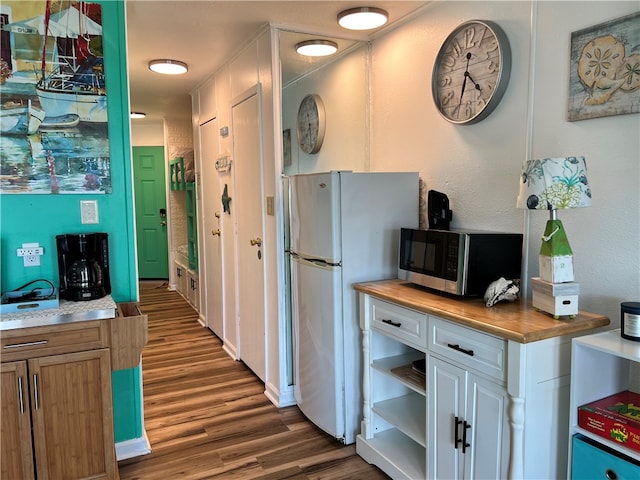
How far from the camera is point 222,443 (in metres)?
2.64

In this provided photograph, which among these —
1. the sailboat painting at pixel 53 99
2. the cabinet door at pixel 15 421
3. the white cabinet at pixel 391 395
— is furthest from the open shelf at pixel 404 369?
the sailboat painting at pixel 53 99

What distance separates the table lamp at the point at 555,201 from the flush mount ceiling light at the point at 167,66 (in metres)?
2.94

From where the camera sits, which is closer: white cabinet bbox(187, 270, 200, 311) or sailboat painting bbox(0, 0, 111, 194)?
sailboat painting bbox(0, 0, 111, 194)

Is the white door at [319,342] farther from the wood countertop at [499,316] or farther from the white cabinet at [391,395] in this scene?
the wood countertop at [499,316]

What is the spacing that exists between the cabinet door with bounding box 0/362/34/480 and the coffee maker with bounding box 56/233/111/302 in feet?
1.38

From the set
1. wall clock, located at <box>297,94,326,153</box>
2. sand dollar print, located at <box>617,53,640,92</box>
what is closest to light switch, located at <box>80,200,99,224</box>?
wall clock, located at <box>297,94,326,153</box>

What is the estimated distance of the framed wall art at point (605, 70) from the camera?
1.67 meters

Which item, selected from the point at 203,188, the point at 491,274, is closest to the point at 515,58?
the point at 491,274

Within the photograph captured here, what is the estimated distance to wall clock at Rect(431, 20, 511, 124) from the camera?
2160 mm

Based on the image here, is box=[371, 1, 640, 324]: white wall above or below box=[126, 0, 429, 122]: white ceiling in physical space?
below

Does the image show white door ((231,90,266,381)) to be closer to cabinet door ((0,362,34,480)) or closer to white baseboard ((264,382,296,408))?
white baseboard ((264,382,296,408))

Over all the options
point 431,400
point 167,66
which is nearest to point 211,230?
point 167,66

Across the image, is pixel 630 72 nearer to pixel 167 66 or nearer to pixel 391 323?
pixel 391 323

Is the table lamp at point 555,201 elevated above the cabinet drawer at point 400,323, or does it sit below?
above
